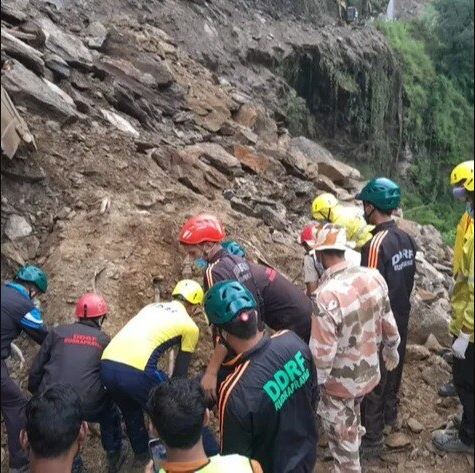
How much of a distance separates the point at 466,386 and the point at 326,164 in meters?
7.88

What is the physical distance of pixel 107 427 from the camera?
414 centimetres

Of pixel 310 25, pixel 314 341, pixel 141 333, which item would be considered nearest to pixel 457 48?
pixel 314 341

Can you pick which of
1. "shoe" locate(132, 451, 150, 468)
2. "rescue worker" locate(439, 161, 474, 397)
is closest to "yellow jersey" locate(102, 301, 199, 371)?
"shoe" locate(132, 451, 150, 468)

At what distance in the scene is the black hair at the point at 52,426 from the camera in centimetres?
249

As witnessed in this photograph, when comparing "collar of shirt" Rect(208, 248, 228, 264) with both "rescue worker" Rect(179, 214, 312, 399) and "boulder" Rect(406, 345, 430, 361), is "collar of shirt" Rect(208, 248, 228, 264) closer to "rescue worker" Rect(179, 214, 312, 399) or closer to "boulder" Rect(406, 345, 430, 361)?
"rescue worker" Rect(179, 214, 312, 399)

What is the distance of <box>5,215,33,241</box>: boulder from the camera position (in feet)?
17.6

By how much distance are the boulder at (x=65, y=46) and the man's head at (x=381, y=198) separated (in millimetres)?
5850

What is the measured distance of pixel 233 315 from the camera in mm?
2768

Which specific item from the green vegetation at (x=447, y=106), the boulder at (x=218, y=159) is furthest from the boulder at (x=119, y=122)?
the green vegetation at (x=447, y=106)

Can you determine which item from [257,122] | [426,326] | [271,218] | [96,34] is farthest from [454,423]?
[96,34]

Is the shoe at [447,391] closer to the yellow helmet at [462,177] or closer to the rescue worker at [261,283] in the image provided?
the rescue worker at [261,283]

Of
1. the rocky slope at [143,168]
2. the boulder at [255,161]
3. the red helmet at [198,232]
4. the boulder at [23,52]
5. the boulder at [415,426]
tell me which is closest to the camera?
the red helmet at [198,232]

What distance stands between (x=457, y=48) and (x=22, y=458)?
343cm

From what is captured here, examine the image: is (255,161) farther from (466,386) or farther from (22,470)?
(22,470)
